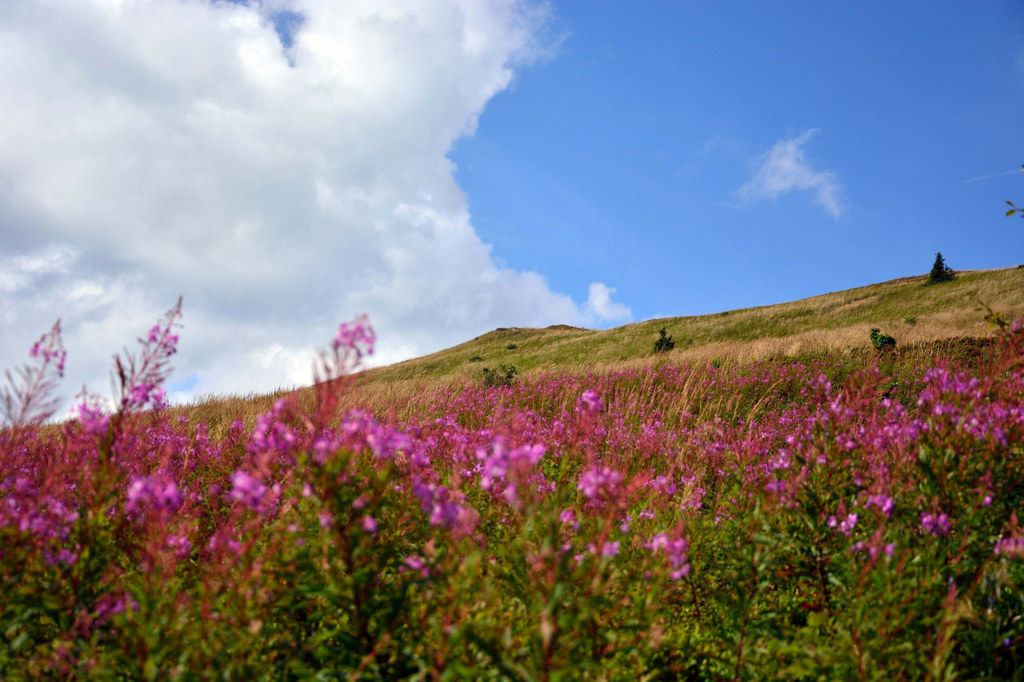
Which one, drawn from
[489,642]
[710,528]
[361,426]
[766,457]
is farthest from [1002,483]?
[361,426]

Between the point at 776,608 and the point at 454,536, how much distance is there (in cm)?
269

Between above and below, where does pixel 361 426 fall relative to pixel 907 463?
above

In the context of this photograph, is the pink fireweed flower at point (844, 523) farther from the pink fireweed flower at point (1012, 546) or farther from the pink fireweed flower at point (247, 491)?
the pink fireweed flower at point (247, 491)

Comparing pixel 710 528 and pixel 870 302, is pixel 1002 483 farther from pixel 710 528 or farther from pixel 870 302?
pixel 870 302

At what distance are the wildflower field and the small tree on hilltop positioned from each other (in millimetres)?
42801

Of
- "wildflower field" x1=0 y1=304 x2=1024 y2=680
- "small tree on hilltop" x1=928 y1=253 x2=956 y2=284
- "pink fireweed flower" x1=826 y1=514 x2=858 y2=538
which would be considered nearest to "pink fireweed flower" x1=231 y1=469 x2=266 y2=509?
"wildflower field" x1=0 y1=304 x2=1024 y2=680

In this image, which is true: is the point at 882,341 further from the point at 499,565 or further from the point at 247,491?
the point at 247,491

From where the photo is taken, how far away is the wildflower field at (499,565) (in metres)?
2.14

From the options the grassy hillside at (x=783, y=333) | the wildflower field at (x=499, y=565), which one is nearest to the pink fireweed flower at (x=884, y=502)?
the wildflower field at (x=499, y=565)

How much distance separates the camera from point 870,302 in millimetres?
34938

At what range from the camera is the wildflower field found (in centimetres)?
214

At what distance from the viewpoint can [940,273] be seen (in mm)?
37688

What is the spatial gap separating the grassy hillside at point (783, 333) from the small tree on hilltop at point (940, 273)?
2.49ft

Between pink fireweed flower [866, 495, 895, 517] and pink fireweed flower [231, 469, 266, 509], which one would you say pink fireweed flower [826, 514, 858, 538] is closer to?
pink fireweed flower [866, 495, 895, 517]
